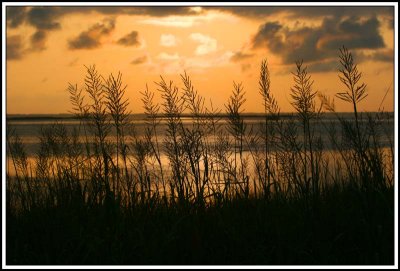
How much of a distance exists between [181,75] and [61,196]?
148 centimetres

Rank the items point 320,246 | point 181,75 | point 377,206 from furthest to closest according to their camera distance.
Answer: point 181,75, point 377,206, point 320,246

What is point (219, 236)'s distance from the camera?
3.30 metres

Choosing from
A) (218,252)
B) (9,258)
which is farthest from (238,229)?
(9,258)

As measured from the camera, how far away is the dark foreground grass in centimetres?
305

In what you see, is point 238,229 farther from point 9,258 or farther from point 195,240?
point 9,258

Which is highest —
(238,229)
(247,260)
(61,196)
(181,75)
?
(181,75)

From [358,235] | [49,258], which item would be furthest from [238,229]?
[49,258]

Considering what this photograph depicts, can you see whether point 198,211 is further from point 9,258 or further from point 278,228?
point 9,258

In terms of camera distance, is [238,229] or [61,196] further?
[61,196]

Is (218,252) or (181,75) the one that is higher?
(181,75)

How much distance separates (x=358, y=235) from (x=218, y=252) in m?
0.94

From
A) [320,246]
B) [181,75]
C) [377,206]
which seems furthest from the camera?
[181,75]

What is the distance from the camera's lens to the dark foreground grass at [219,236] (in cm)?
305

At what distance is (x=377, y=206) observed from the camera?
3.32 m
